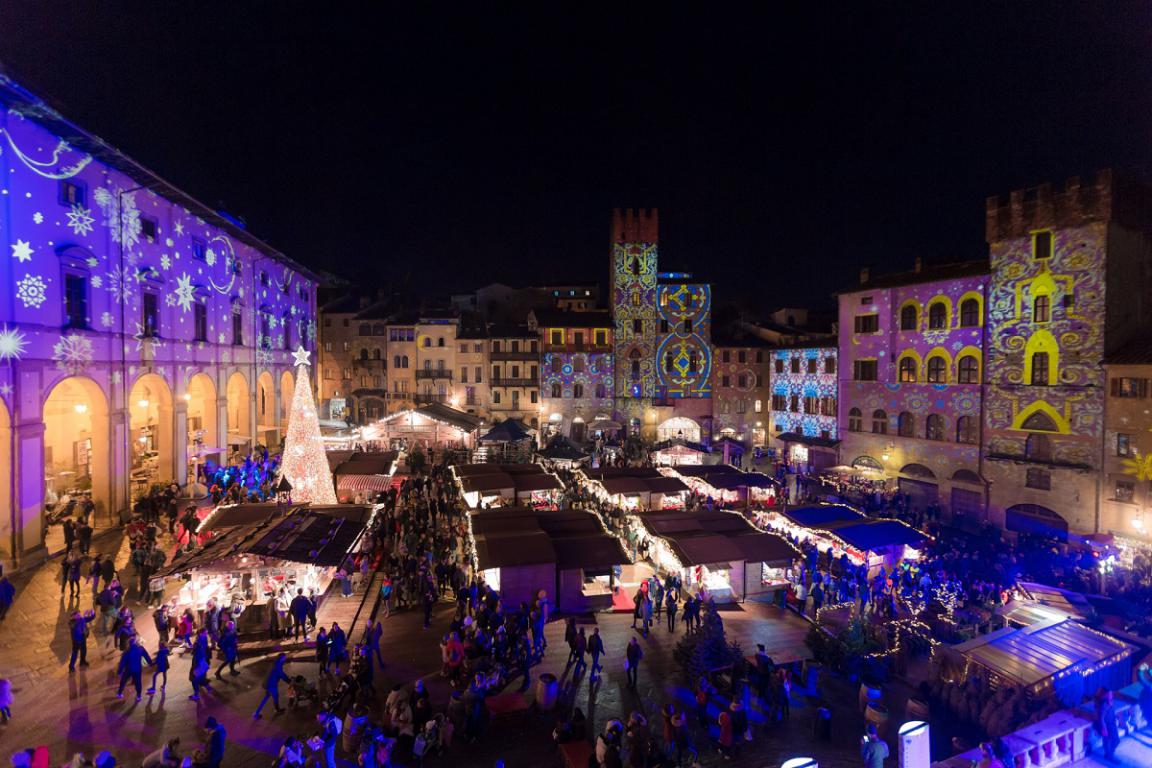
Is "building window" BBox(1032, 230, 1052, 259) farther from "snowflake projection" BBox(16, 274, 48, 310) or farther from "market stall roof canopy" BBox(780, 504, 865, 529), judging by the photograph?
"snowflake projection" BBox(16, 274, 48, 310)

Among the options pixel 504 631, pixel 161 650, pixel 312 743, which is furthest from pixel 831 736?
pixel 161 650

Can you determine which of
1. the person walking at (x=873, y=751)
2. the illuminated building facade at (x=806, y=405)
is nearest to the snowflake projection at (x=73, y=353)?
the person walking at (x=873, y=751)

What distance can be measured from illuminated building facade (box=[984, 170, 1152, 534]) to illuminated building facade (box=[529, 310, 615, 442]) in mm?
24638

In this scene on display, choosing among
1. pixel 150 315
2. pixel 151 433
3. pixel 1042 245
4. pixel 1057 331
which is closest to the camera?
pixel 150 315

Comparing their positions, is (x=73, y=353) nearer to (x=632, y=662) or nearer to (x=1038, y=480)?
(x=632, y=662)

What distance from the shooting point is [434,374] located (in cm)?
4581

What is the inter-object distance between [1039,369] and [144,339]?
36.4 m

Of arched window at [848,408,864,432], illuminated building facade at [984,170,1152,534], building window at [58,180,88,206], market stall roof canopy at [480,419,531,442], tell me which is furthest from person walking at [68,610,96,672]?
arched window at [848,408,864,432]

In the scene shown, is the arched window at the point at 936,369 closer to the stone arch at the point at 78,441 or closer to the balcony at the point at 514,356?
the balcony at the point at 514,356

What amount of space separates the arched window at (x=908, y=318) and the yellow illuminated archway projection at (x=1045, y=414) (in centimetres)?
644

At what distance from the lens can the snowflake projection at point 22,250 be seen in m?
16.0

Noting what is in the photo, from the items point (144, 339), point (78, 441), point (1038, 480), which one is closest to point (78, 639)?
point (144, 339)

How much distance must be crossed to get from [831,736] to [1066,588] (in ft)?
41.1

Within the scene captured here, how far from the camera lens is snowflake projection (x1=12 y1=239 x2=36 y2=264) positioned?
1595 cm
